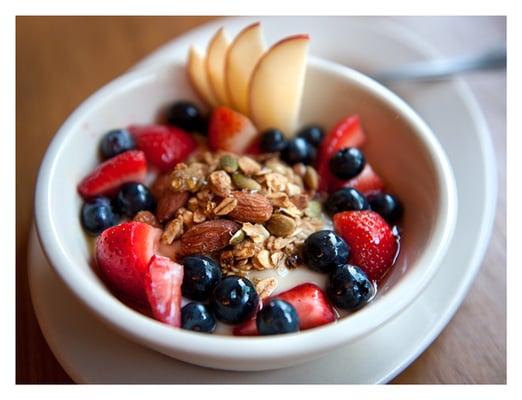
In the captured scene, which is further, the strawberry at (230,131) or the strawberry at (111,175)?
the strawberry at (230,131)

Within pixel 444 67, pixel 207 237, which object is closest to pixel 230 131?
pixel 207 237

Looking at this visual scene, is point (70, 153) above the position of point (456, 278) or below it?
above

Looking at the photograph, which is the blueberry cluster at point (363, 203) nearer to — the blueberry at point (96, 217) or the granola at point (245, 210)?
the granola at point (245, 210)

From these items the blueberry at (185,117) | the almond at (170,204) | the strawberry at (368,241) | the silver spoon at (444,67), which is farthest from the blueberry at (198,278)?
the silver spoon at (444,67)

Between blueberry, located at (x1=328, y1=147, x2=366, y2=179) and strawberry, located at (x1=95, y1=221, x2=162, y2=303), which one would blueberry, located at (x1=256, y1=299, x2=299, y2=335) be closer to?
→ strawberry, located at (x1=95, y1=221, x2=162, y2=303)
